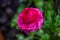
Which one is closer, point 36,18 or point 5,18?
point 36,18

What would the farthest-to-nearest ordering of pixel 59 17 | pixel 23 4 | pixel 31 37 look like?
1. pixel 23 4
2. pixel 31 37
3. pixel 59 17

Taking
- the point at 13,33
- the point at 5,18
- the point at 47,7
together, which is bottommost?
the point at 13,33

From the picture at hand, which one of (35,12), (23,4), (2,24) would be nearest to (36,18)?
(35,12)

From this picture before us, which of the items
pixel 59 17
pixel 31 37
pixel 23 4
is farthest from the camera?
pixel 23 4

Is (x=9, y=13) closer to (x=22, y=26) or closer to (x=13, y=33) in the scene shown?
(x=13, y=33)

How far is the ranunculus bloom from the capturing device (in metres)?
0.71

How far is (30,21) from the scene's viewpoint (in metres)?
0.72

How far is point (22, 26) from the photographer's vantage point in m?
0.71

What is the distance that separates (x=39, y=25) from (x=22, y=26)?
6 cm

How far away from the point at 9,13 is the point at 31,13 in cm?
70

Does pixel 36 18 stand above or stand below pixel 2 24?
above

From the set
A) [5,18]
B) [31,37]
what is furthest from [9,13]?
[31,37]

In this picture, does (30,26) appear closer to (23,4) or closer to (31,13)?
(31,13)

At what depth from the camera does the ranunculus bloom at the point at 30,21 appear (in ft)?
2.31
